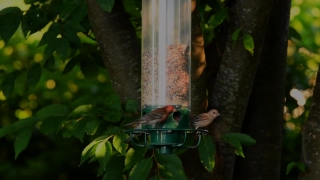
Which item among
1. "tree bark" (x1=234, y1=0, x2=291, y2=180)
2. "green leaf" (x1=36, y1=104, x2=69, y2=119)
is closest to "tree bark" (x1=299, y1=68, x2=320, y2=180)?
"tree bark" (x1=234, y1=0, x2=291, y2=180)

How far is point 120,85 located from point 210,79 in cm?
48

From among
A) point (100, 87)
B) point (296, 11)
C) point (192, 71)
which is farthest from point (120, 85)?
point (296, 11)

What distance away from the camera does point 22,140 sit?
9.77ft

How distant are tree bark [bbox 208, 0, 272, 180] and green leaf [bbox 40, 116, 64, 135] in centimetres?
67

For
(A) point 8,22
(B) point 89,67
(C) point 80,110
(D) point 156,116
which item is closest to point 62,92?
(B) point 89,67

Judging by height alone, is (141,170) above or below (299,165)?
above

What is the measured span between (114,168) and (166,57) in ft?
1.57

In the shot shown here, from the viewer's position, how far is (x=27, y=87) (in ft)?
12.3

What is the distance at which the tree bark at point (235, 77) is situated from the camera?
3.15m

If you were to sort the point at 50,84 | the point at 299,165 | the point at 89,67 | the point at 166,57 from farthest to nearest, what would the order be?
the point at 50,84 < the point at 89,67 < the point at 299,165 < the point at 166,57

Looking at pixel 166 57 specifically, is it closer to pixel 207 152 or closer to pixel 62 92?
pixel 207 152

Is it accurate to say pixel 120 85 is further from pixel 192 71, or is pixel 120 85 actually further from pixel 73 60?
pixel 73 60

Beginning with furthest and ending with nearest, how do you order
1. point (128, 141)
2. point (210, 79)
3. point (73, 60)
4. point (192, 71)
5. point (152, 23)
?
point (73, 60)
point (210, 79)
point (192, 71)
point (152, 23)
point (128, 141)

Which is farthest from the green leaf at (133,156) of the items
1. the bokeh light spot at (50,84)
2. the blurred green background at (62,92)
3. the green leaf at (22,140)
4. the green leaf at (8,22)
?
the bokeh light spot at (50,84)
